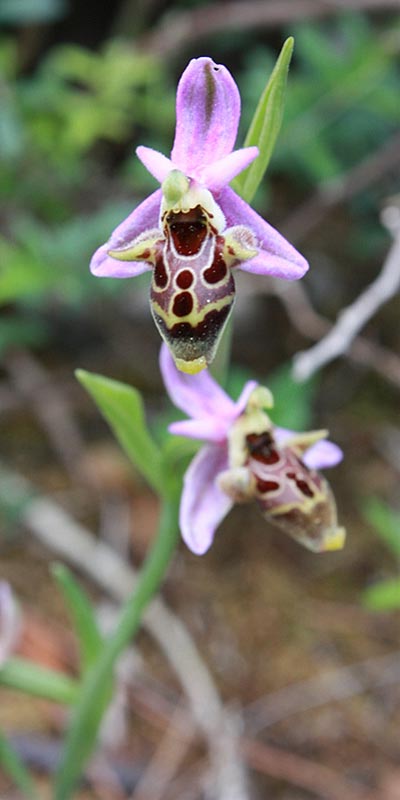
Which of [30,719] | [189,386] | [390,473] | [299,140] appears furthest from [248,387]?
[390,473]

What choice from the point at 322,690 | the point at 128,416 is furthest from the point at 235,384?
the point at 128,416

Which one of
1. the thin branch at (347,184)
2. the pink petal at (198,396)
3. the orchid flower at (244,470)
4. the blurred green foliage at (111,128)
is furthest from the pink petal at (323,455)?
the thin branch at (347,184)

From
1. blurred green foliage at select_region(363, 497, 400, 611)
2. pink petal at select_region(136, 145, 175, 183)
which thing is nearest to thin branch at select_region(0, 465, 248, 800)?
blurred green foliage at select_region(363, 497, 400, 611)

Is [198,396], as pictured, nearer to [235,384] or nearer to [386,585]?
[386,585]

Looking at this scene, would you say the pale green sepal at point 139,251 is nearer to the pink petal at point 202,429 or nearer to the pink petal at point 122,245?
the pink petal at point 122,245

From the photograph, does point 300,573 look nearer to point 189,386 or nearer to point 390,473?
point 390,473

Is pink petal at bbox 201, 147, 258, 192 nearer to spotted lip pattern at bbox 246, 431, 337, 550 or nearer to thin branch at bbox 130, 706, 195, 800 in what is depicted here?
spotted lip pattern at bbox 246, 431, 337, 550

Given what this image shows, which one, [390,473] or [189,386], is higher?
[390,473]
